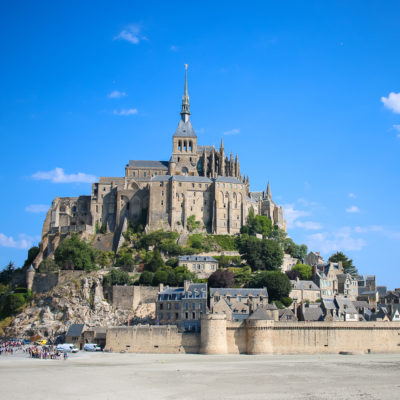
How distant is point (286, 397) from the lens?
33.1 meters

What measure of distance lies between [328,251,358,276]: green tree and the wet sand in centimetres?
3817

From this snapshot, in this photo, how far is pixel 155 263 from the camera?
75312mm

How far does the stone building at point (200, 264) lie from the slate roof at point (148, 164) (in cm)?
2498

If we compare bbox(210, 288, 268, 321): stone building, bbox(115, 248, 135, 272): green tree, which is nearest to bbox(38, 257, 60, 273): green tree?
bbox(115, 248, 135, 272): green tree

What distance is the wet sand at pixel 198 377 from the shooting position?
111 ft

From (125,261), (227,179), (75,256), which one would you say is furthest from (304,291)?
(75,256)

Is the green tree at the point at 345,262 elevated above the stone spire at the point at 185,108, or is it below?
below

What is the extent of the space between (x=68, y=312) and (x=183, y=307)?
1344 cm

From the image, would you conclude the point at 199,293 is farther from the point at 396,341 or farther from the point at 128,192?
the point at 128,192

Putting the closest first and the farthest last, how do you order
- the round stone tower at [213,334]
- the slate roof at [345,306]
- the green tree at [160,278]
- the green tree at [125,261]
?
the round stone tower at [213,334] → the slate roof at [345,306] → the green tree at [160,278] → the green tree at [125,261]

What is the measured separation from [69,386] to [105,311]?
2991 cm

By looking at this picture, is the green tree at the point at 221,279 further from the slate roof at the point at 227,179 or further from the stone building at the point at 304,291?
the slate roof at the point at 227,179

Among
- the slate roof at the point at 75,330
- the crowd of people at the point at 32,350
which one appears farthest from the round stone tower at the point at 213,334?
the slate roof at the point at 75,330

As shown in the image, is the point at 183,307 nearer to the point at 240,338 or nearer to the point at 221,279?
the point at 240,338
